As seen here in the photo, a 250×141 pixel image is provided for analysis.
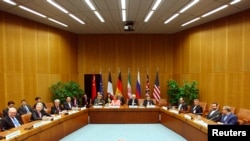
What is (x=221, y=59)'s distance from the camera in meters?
10.1

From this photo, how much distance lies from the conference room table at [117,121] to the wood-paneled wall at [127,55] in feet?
12.8

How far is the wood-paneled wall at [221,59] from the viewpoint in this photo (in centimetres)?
883

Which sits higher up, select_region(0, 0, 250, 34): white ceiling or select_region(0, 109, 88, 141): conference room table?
select_region(0, 0, 250, 34): white ceiling

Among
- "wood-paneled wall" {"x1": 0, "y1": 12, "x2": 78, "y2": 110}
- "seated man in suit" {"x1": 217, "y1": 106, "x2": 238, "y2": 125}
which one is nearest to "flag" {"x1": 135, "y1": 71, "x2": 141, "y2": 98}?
"wood-paneled wall" {"x1": 0, "y1": 12, "x2": 78, "y2": 110}

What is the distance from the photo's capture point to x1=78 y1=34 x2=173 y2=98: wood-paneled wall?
14.4 metres

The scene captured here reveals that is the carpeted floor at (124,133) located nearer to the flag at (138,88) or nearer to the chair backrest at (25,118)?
the chair backrest at (25,118)

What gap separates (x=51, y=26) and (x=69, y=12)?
11.1 ft

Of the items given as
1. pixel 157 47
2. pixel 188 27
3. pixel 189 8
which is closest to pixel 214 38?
pixel 188 27

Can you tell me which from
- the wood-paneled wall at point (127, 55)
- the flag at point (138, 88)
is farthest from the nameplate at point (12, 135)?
the wood-paneled wall at point (127, 55)

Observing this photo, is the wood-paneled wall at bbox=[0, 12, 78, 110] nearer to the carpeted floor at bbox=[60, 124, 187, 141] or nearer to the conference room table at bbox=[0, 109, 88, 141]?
the conference room table at bbox=[0, 109, 88, 141]

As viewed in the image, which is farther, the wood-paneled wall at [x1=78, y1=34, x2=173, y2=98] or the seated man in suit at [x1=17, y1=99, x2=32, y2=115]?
the wood-paneled wall at [x1=78, y1=34, x2=173, y2=98]

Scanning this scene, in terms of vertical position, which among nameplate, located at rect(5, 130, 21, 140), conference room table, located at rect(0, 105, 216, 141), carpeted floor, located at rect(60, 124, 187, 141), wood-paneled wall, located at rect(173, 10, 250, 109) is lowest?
carpeted floor, located at rect(60, 124, 187, 141)

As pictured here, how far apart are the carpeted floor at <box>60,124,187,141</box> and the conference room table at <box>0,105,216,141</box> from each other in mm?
228

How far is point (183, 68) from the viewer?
13078 mm
